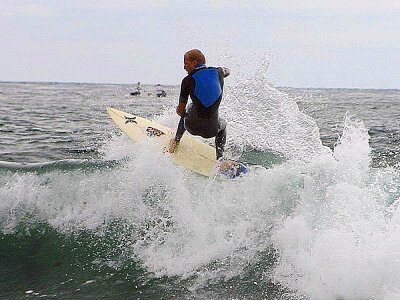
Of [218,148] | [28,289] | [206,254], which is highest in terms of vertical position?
[218,148]

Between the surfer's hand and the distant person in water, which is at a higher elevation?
the distant person in water

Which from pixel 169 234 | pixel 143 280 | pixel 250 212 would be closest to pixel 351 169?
pixel 250 212

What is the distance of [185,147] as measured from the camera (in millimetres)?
7621

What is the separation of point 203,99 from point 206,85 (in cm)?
20

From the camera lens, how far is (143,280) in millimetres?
5336

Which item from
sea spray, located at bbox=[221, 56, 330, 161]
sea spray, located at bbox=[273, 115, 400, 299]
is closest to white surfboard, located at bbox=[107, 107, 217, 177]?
sea spray, located at bbox=[273, 115, 400, 299]

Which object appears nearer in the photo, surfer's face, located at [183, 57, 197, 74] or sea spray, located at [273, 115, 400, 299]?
sea spray, located at [273, 115, 400, 299]

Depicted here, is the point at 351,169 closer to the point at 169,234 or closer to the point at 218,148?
the point at 218,148

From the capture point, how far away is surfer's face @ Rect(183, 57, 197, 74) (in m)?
6.51

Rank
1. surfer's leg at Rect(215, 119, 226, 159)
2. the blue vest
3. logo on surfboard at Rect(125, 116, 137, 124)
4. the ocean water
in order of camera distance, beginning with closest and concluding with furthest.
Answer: the ocean water
the blue vest
surfer's leg at Rect(215, 119, 226, 159)
logo on surfboard at Rect(125, 116, 137, 124)

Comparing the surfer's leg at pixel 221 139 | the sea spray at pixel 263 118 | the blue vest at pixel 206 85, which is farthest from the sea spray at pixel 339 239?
the sea spray at pixel 263 118

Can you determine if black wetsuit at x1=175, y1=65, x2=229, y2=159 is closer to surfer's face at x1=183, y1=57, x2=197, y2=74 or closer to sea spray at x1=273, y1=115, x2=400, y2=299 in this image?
surfer's face at x1=183, y1=57, x2=197, y2=74

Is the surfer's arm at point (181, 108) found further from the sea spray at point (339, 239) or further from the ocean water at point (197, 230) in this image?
the sea spray at point (339, 239)

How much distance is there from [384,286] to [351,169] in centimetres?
193
